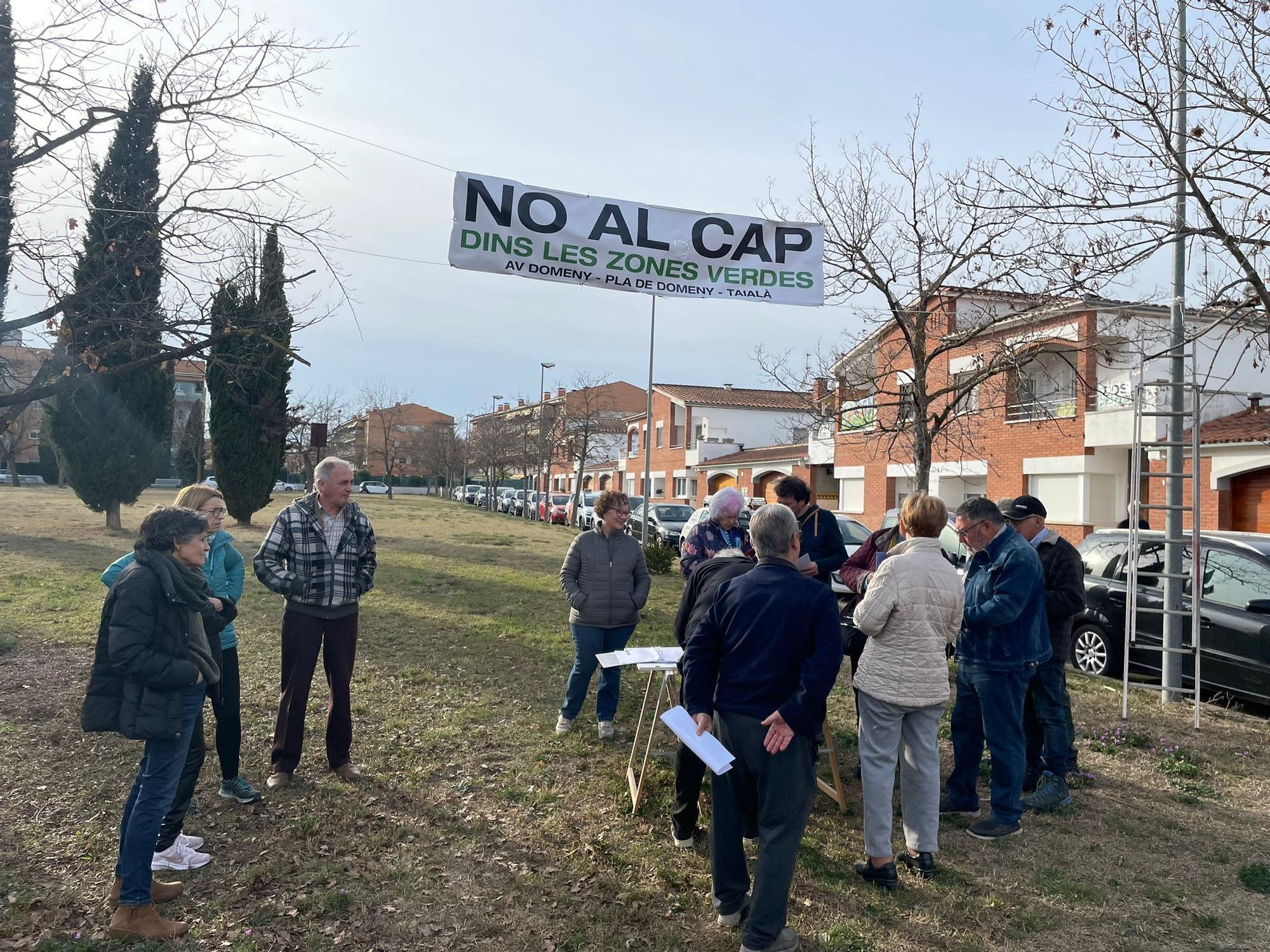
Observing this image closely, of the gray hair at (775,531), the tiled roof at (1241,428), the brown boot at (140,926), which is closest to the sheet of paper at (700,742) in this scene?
the gray hair at (775,531)

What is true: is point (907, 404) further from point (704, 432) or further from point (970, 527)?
point (704, 432)

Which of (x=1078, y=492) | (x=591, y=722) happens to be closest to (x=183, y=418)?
(x=1078, y=492)

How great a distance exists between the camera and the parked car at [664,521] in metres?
22.5

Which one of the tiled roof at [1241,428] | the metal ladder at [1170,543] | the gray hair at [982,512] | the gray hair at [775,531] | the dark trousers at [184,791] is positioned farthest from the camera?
the tiled roof at [1241,428]

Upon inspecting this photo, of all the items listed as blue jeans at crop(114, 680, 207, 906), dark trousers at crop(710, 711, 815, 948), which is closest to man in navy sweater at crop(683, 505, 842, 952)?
dark trousers at crop(710, 711, 815, 948)

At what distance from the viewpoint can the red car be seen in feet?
123

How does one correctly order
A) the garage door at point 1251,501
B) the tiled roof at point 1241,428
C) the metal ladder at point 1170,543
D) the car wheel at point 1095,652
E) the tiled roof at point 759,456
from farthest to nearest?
the tiled roof at point 759,456 < the garage door at point 1251,501 < the tiled roof at point 1241,428 < the car wheel at point 1095,652 < the metal ladder at point 1170,543

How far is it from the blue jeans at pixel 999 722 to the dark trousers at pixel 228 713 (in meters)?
3.93

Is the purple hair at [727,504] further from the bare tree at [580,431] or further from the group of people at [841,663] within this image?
the bare tree at [580,431]

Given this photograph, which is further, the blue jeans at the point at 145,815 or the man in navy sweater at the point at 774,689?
the blue jeans at the point at 145,815

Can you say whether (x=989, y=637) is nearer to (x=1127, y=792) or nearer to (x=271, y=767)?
(x=1127, y=792)

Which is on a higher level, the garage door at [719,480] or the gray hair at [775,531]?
the garage door at [719,480]

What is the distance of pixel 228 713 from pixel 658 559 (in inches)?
501

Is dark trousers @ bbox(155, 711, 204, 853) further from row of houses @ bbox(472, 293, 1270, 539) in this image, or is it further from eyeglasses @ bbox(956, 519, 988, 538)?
row of houses @ bbox(472, 293, 1270, 539)
